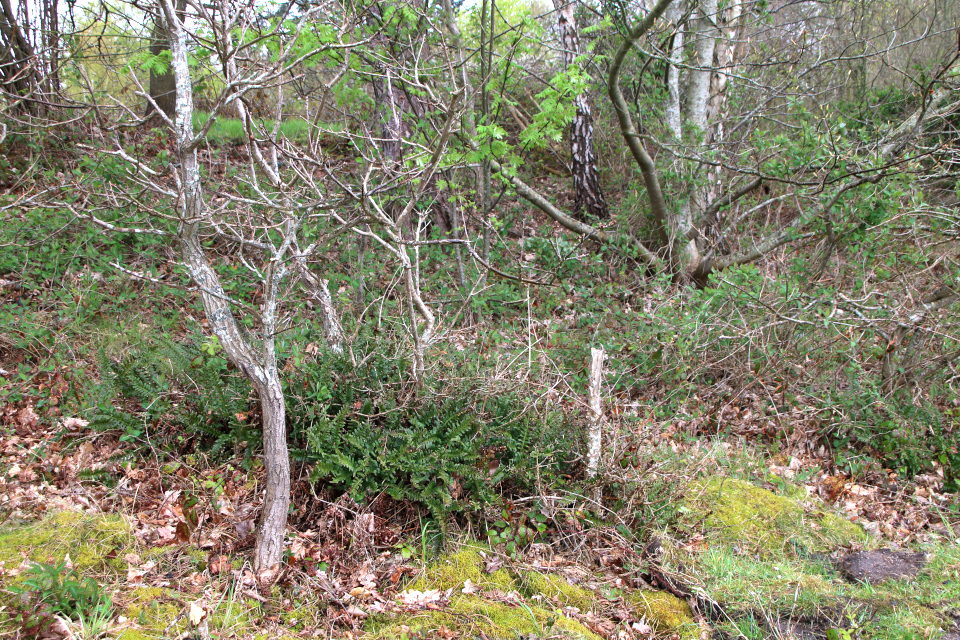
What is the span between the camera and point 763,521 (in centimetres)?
423

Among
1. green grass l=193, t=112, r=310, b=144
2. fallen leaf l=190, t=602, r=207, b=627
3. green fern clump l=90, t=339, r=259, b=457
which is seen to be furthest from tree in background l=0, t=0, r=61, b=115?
fallen leaf l=190, t=602, r=207, b=627

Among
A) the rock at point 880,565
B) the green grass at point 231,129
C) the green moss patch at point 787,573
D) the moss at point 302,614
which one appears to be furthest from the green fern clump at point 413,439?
the green grass at point 231,129

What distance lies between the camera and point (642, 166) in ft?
24.7

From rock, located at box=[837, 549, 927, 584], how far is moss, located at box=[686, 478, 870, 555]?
23 centimetres

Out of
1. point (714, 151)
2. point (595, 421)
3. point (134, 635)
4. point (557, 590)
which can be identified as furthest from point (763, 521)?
point (714, 151)

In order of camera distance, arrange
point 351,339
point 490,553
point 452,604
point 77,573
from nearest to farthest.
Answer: point 77,573 → point 452,604 → point 490,553 → point 351,339

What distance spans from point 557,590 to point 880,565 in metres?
2.03

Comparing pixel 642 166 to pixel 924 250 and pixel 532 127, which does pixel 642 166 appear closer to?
pixel 532 127

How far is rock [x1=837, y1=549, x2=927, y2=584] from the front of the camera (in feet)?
11.9

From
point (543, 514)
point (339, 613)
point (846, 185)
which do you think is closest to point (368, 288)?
point (543, 514)

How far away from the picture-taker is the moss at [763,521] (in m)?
4.07

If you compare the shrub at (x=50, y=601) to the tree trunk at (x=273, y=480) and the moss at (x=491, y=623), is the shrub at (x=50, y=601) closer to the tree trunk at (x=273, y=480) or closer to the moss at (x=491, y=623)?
the tree trunk at (x=273, y=480)

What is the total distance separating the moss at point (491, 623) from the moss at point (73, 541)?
5.18 feet

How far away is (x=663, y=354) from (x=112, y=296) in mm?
5865
